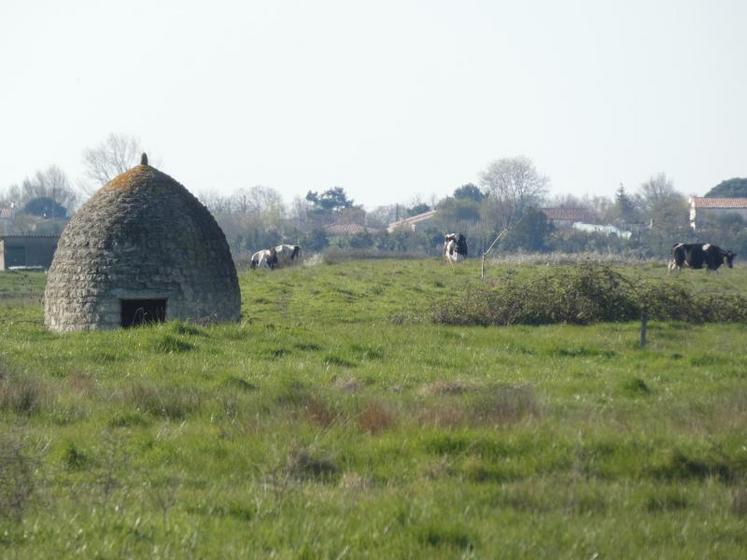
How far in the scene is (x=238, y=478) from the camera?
8.82 m

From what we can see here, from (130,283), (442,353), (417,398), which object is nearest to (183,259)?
(130,283)

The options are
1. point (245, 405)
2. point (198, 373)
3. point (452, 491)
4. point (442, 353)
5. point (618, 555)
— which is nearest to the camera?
point (618, 555)

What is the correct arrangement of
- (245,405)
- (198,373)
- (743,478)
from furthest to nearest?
(198,373), (245,405), (743,478)

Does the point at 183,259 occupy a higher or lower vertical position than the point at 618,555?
higher

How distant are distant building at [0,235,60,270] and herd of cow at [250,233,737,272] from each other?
769 inches

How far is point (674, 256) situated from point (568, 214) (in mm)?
70805

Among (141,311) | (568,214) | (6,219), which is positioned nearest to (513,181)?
(568,214)

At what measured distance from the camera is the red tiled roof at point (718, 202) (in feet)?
376

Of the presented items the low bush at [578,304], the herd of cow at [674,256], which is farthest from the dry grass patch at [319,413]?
the herd of cow at [674,256]

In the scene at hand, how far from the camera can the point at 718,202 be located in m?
117

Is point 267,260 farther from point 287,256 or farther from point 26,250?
point 26,250

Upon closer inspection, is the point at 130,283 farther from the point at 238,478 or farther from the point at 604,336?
the point at 238,478

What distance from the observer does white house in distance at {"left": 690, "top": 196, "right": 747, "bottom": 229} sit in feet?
355

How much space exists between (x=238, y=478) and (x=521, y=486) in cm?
228
